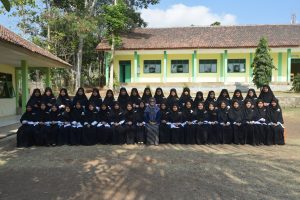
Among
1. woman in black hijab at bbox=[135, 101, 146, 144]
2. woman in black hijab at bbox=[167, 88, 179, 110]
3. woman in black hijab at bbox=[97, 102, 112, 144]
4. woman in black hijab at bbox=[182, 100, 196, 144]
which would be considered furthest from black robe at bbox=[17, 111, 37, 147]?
woman in black hijab at bbox=[182, 100, 196, 144]

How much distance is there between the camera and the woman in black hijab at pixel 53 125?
32.8 feet

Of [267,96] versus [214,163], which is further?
[267,96]

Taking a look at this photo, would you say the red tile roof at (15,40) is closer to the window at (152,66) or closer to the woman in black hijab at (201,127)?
the woman in black hijab at (201,127)

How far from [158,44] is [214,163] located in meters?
21.6

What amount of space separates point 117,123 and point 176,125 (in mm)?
1576

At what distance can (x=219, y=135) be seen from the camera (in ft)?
33.9

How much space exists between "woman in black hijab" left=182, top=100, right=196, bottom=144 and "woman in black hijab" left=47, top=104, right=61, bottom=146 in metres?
3.38

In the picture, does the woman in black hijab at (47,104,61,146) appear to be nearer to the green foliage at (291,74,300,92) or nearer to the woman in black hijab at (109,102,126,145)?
the woman in black hijab at (109,102,126,145)

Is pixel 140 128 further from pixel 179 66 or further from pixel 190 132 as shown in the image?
pixel 179 66

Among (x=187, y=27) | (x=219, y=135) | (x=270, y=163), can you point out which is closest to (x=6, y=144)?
(x=219, y=135)

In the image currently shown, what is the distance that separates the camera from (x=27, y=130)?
9852mm

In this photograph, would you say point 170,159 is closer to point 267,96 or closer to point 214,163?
point 214,163

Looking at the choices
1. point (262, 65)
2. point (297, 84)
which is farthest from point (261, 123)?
point (297, 84)

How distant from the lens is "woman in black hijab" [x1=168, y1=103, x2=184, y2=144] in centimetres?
1031
